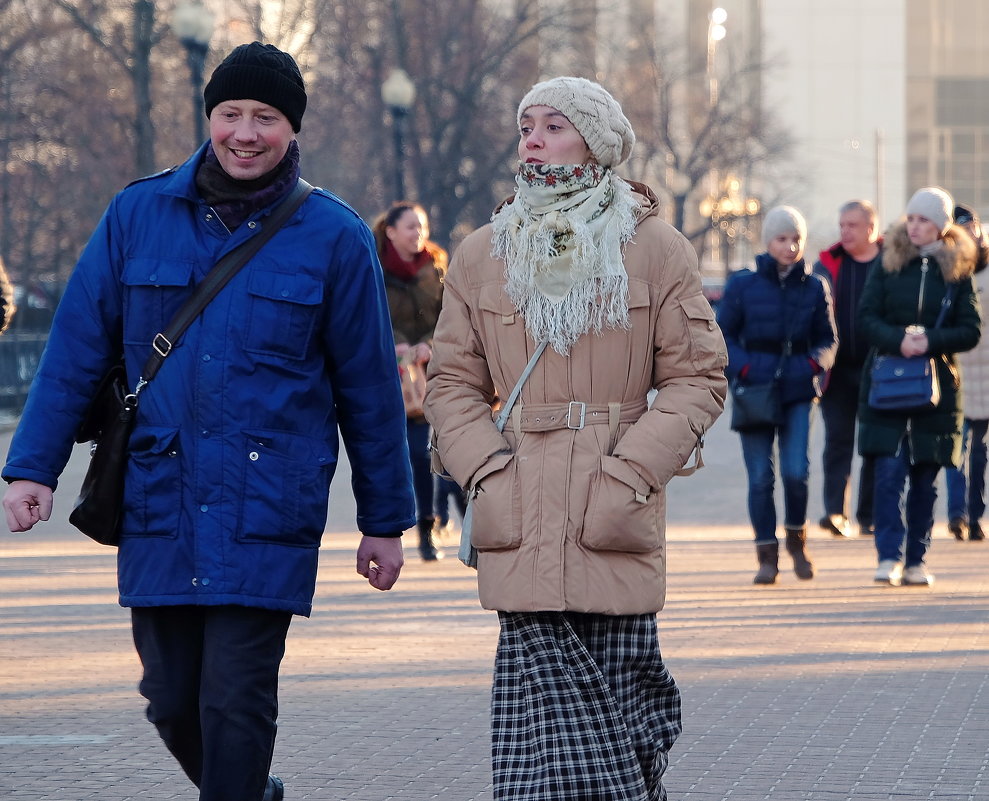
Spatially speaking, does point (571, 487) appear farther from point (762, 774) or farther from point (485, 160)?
point (485, 160)

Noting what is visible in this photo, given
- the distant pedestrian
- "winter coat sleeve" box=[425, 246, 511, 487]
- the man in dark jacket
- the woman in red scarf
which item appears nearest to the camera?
"winter coat sleeve" box=[425, 246, 511, 487]

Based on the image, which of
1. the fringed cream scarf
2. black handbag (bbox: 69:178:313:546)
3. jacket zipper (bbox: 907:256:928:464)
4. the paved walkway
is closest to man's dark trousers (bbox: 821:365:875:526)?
the paved walkway

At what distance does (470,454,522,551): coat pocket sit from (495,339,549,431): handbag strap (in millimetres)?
119

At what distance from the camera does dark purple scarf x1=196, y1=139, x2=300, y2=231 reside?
4363 mm

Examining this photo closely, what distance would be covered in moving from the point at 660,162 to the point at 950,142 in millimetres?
33512

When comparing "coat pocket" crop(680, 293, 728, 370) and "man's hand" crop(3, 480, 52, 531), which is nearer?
"man's hand" crop(3, 480, 52, 531)

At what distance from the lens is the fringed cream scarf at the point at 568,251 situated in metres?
4.61

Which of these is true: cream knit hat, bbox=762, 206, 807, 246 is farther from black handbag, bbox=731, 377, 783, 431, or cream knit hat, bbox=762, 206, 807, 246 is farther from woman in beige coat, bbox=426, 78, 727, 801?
woman in beige coat, bbox=426, 78, 727, 801

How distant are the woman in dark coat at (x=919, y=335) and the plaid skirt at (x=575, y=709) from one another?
16.4 feet

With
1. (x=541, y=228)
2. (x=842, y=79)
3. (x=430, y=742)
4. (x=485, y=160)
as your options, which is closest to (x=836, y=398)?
(x=430, y=742)

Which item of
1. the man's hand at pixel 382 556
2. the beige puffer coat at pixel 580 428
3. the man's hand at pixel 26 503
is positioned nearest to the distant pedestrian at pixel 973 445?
the beige puffer coat at pixel 580 428

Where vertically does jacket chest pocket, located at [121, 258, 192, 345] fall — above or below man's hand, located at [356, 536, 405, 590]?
above

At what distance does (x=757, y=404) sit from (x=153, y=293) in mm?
5850

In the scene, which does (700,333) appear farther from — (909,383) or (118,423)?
(909,383)
